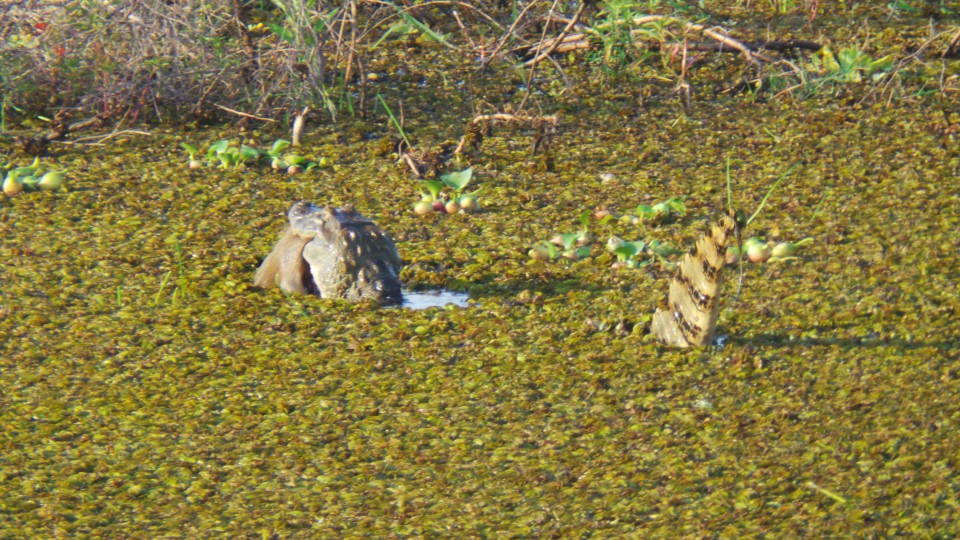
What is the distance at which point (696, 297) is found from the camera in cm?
286

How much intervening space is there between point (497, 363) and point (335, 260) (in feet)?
2.03

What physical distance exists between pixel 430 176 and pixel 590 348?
3.99 ft

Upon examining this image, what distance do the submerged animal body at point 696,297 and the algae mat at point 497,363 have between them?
0.17 feet

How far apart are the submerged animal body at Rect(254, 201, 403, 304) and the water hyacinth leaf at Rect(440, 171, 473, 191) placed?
59 cm

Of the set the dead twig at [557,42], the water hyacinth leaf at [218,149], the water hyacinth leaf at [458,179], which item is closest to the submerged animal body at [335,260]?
the water hyacinth leaf at [458,179]

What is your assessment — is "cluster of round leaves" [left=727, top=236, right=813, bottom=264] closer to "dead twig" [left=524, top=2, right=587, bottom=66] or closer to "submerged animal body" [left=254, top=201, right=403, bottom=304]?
"submerged animal body" [left=254, top=201, right=403, bottom=304]

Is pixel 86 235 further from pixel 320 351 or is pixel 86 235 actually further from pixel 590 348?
pixel 590 348

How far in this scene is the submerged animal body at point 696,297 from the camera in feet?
9.04

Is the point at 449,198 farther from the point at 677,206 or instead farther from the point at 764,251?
the point at 764,251

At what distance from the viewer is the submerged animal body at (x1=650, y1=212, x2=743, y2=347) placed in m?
2.75

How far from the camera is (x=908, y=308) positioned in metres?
3.08

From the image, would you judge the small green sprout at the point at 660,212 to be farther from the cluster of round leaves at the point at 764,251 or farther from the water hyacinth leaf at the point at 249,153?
the water hyacinth leaf at the point at 249,153

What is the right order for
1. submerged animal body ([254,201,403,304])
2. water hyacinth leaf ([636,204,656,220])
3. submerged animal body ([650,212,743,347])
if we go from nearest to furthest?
submerged animal body ([650,212,743,347]), submerged animal body ([254,201,403,304]), water hyacinth leaf ([636,204,656,220])

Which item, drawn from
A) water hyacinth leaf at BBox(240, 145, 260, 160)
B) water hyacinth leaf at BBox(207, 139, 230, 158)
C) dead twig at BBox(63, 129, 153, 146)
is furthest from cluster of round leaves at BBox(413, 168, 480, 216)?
dead twig at BBox(63, 129, 153, 146)
